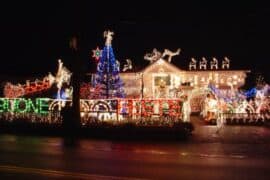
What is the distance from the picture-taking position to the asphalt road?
11672 mm

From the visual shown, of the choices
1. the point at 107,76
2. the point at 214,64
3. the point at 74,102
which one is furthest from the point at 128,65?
the point at 74,102

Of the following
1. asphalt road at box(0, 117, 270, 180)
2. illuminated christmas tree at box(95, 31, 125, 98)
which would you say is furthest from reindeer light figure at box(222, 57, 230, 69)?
asphalt road at box(0, 117, 270, 180)

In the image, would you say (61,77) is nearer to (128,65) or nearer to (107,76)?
(107,76)

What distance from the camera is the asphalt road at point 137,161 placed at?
38.3ft

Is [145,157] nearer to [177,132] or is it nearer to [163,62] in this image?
[177,132]

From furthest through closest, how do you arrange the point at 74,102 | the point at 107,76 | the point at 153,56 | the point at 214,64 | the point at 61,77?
the point at 214,64, the point at 153,56, the point at 107,76, the point at 61,77, the point at 74,102

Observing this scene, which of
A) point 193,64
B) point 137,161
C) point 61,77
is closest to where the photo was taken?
point 137,161

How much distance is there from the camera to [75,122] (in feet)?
83.1

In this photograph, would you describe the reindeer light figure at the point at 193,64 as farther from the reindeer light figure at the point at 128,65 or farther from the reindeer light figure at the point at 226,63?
the reindeer light figure at the point at 128,65

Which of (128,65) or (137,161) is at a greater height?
(128,65)

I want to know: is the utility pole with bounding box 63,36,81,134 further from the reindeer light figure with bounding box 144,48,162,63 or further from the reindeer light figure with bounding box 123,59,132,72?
the reindeer light figure with bounding box 123,59,132,72

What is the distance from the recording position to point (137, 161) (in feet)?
46.6

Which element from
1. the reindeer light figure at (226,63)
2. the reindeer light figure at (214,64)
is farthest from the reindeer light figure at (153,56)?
the reindeer light figure at (226,63)

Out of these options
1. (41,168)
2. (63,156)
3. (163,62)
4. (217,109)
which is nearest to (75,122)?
(63,156)
